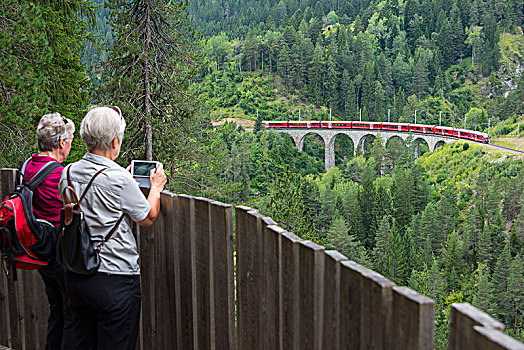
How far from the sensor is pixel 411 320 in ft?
3.54

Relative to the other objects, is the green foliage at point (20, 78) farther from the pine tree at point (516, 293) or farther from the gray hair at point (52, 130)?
the pine tree at point (516, 293)

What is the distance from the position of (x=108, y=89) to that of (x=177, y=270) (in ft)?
34.5

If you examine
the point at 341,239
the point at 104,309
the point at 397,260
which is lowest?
the point at 397,260

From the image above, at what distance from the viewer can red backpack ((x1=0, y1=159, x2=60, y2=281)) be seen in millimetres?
2078

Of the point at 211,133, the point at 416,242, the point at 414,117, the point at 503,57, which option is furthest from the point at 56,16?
the point at 503,57

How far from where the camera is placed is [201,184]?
43.4 feet

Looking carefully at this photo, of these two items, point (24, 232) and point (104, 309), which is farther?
point (24, 232)

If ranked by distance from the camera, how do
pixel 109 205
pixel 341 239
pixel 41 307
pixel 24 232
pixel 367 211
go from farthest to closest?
pixel 367 211 < pixel 341 239 < pixel 41 307 < pixel 24 232 < pixel 109 205

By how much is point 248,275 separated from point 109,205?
49cm

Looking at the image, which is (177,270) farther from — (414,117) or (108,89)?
(414,117)

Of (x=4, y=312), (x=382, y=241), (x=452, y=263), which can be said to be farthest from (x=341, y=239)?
(x=4, y=312)

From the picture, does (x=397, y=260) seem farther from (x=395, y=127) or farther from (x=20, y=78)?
(x=20, y=78)

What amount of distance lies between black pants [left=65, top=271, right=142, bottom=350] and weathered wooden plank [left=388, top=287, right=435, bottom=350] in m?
1.00

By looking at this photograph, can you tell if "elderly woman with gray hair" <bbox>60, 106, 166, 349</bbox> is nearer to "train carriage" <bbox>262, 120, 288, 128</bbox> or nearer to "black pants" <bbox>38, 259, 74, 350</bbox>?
"black pants" <bbox>38, 259, 74, 350</bbox>
